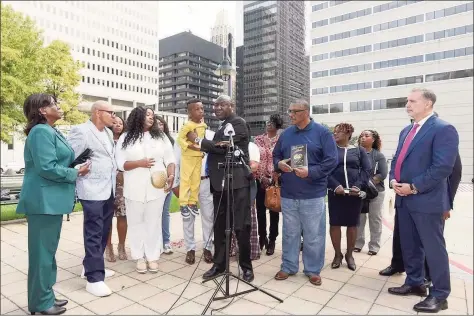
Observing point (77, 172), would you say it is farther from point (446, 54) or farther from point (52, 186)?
point (446, 54)

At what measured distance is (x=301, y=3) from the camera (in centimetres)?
16025

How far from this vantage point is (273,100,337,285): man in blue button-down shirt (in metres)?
4.11

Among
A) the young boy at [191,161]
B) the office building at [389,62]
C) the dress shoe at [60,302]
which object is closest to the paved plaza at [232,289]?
the dress shoe at [60,302]

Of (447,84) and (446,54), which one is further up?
(446,54)

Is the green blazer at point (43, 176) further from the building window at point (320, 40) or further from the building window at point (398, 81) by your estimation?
the building window at point (320, 40)

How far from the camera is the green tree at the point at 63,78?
23188 mm

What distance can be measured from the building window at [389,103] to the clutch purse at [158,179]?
6039cm

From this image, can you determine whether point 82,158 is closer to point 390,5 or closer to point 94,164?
point 94,164

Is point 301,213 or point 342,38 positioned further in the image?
point 342,38

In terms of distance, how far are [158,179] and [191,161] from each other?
1.98 ft

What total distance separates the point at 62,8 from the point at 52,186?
200ft

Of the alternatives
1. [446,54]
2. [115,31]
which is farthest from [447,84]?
[115,31]

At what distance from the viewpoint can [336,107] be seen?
213ft

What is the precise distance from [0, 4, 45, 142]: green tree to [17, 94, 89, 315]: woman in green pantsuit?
688 inches
